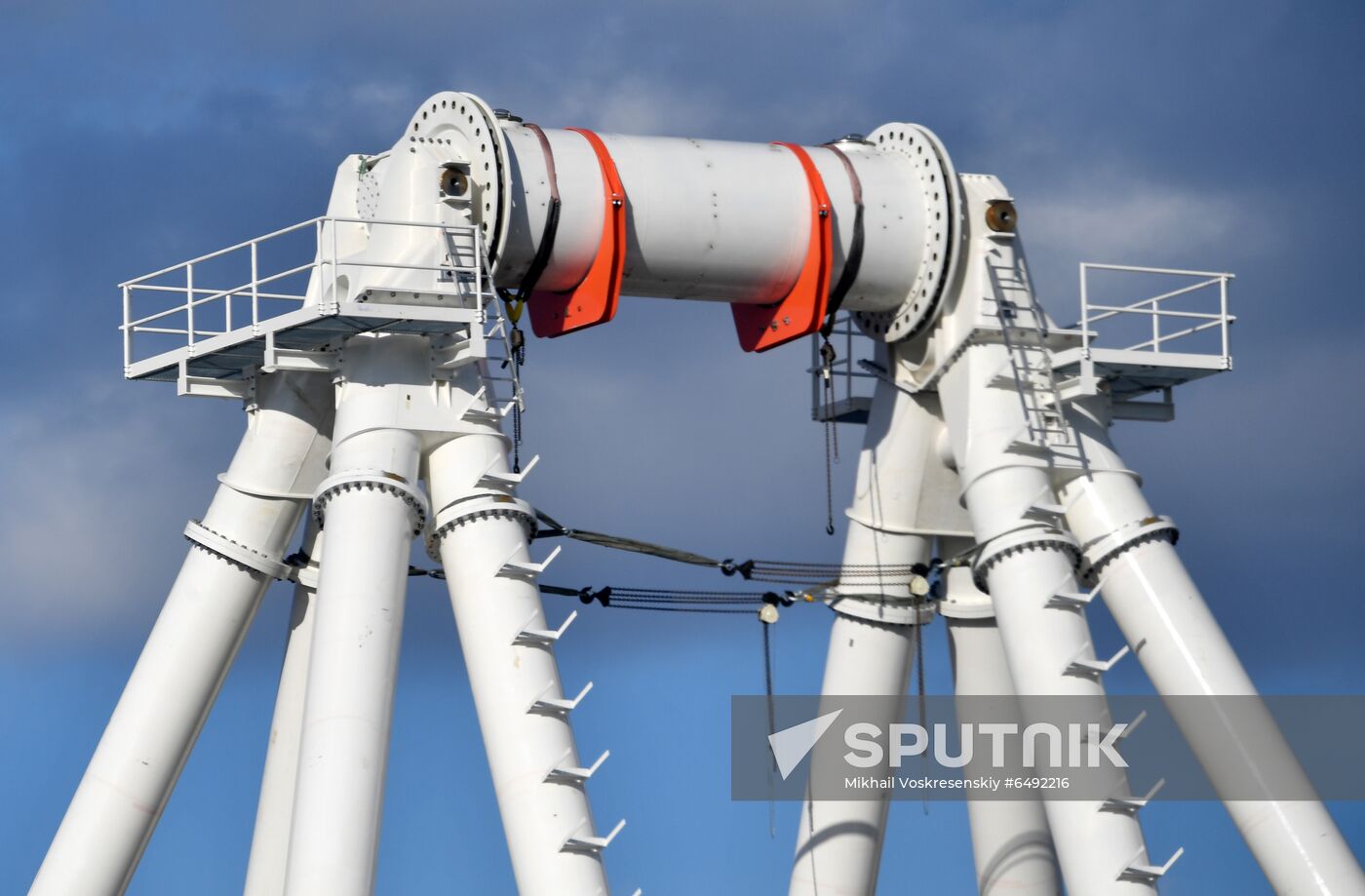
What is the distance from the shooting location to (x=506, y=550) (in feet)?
114

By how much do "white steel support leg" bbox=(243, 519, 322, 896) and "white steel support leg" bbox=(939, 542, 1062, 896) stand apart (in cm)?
869

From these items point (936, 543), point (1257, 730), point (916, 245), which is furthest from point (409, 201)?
point (1257, 730)

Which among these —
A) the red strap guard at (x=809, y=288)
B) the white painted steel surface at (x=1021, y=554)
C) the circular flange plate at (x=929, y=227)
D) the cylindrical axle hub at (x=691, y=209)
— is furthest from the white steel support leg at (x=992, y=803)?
the red strap guard at (x=809, y=288)

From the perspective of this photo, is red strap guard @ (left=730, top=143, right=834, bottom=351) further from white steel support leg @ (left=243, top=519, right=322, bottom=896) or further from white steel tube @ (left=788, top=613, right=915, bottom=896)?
white steel support leg @ (left=243, top=519, right=322, bottom=896)

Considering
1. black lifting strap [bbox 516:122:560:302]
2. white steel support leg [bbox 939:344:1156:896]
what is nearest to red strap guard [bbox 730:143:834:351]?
white steel support leg [bbox 939:344:1156:896]

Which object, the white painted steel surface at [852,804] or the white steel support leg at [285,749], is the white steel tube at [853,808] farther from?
the white steel support leg at [285,749]

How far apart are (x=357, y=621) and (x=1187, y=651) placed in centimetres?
999

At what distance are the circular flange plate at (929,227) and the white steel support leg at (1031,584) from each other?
94 centimetres

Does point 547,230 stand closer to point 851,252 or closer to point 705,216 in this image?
point 705,216

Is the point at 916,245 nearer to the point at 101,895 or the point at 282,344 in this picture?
the point at 282,344

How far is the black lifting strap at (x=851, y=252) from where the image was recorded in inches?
1494

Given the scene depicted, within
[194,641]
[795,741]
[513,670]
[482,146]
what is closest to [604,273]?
[482,146]

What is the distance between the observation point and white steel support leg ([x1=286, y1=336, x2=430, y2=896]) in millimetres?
32625

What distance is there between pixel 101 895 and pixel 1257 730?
14.0 meters
